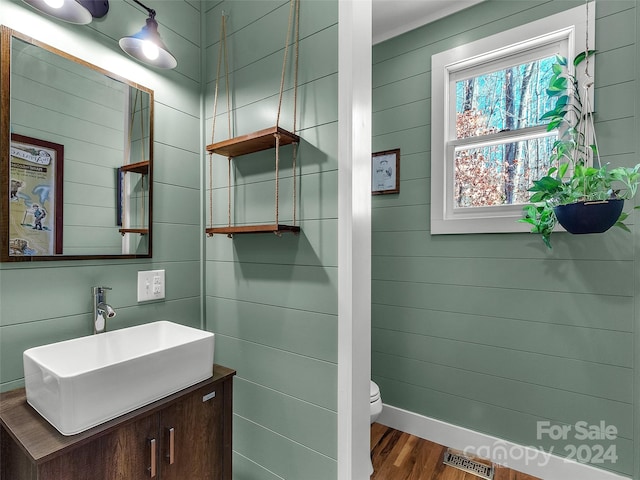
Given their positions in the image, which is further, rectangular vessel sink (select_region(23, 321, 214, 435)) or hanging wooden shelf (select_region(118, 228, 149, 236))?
hanging wooden shelf (select_region(118, 228, 149, 236))

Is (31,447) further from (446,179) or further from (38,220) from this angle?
(446,179)

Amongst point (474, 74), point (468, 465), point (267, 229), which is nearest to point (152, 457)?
point (267, 229)

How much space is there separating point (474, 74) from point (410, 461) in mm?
2473

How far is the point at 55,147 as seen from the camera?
116cm

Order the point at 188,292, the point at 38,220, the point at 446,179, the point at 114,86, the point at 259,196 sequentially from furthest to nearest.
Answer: the point at 446,179
the point at 188,292
the point at 259,196
the point at 114,86
the point at 38,220

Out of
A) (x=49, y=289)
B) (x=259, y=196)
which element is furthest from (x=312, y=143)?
(x=49, y=289)

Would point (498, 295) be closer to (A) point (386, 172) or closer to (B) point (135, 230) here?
(A) point (386, 172)

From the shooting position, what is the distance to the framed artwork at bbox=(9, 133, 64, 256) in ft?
3.49

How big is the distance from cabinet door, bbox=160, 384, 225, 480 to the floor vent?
55.9 inches

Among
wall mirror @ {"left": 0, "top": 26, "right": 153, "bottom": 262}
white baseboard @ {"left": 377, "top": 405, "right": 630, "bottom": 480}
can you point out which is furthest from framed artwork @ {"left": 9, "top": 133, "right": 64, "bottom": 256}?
white baseboard @ {"left": 377, "top": 405, "right": 630, "bottom": 480}

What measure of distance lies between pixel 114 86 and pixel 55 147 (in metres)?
0.36

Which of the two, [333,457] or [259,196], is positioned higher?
A: [259,196]

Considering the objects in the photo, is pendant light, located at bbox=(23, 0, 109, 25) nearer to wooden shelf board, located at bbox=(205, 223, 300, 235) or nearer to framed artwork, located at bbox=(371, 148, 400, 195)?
wooden shelf board, located at bbox=(205, 223, 300, 235)

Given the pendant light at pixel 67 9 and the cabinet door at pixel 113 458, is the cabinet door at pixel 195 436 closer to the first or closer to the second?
the cabinet door at pixel 113 458
